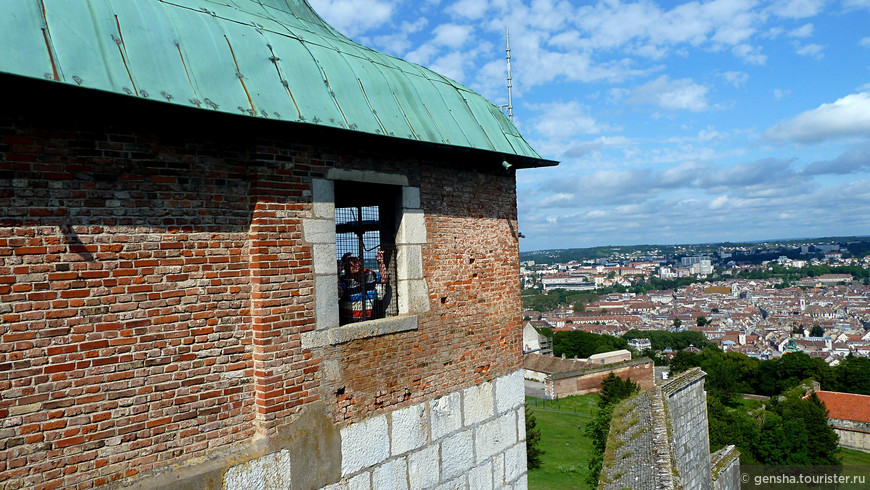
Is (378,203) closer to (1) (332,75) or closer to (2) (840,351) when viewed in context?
(1) (332,75)

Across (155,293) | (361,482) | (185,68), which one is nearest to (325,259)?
(155,293)

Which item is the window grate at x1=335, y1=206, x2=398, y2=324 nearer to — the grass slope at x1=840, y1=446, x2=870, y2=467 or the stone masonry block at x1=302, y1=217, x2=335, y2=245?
the stone masonry block at x1=302, y1=217, x2=335, y2=245

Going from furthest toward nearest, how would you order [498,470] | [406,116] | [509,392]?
[509,392] < [498,470] < [406,116]

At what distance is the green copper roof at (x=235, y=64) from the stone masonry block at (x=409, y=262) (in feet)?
3.92

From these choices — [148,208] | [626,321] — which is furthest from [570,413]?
[626,321]

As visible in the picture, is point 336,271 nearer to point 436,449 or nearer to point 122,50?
point 436,449

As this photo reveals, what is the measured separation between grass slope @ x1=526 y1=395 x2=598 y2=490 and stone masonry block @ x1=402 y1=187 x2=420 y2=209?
3171cm

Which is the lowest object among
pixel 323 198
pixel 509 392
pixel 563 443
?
pixel 563 443

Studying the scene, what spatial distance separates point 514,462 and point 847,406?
66416mm

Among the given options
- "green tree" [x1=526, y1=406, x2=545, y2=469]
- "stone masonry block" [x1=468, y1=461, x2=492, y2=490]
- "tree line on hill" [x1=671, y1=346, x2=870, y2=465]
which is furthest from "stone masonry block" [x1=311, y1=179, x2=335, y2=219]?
"tree line on hill" [x1=671, y1=346, x2=870, y2=465]

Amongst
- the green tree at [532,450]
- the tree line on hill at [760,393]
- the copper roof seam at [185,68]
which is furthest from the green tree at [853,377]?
the copper roof seam at [185,68]

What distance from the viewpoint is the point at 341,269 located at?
6.37m

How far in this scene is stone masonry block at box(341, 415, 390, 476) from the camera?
5414 millimetres

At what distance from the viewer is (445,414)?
6.52 metres
